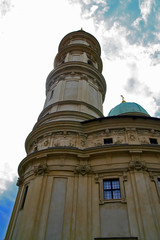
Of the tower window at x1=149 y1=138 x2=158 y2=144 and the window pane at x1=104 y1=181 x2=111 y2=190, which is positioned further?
the tower window at x1=149 y1=138 x2=158 y2=144

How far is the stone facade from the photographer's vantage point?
11.9 metres

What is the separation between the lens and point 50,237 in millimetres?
11820

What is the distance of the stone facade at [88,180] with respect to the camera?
11.9 metres

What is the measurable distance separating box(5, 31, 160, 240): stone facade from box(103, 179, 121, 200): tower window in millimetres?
127

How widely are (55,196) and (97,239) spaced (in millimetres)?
3940

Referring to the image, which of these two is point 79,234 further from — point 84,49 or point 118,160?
point 84,49

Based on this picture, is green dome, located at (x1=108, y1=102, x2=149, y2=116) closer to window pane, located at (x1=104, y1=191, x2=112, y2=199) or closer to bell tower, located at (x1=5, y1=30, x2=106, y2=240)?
bell tower, located at (x1=5, y1=30, x2=106, y2=240)

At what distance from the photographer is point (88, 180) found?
556 inches

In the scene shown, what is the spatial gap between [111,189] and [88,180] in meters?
1.78

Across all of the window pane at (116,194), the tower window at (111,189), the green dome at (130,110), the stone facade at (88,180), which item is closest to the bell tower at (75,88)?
the stone facade at (88,180)

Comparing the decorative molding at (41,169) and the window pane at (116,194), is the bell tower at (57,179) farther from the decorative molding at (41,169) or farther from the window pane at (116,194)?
the window pane at (116,194)

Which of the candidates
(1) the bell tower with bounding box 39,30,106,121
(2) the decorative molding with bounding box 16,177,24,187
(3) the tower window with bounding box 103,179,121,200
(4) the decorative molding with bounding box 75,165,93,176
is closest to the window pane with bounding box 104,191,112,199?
(3) the tower window with bounding box 103,179,121,200

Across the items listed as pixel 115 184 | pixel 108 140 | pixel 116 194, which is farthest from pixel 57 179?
pixel 108 140

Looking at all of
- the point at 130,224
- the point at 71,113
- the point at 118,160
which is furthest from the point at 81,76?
the point at 130,224
